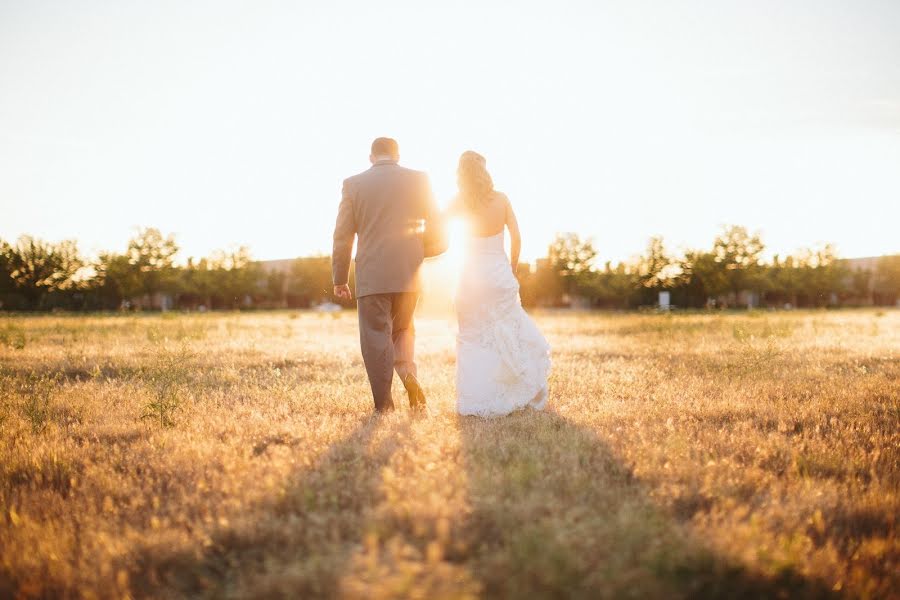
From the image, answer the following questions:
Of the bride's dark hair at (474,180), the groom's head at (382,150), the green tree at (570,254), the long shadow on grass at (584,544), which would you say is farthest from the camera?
the green tree at (570,254)

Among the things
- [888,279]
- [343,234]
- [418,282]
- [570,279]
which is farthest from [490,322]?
[888,279]

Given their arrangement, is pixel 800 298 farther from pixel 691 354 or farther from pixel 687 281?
pixel 691 354

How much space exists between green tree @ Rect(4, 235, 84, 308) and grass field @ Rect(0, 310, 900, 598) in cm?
8285

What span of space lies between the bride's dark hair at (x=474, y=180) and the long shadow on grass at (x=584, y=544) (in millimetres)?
3454

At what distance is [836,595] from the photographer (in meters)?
2.85

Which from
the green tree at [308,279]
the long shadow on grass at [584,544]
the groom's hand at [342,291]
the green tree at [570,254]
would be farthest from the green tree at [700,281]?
the long shadow on grass at [584,544]

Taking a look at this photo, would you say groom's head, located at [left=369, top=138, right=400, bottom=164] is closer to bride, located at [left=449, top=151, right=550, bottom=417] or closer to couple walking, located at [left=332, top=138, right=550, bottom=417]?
couple walking, located at [left=332, top=138, right=550, bottom=417]

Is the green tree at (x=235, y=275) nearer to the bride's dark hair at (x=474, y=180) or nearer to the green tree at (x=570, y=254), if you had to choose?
the green tree at (x=570, y=254)

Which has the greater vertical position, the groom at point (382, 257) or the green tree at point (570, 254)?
the green tree at point (570, 254)

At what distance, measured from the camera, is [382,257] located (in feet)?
22.2

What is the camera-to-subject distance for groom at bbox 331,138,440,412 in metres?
6.74

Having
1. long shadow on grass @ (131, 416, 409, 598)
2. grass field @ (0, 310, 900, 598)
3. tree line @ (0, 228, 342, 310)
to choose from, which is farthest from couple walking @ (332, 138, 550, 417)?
tree line @ (0, 228, 342, 310)

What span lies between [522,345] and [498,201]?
1634 mm

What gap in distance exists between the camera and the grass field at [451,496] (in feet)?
9.46
